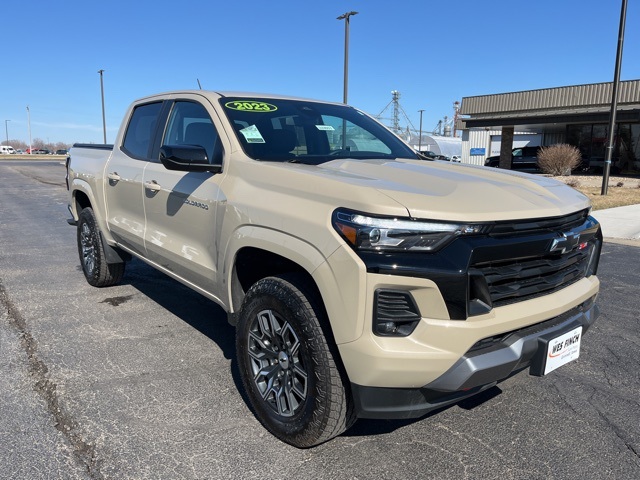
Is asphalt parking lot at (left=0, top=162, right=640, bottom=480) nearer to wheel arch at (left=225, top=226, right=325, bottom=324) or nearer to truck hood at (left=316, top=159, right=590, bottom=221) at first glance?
wheel arch at (left=225, top=226, right=325, bottom=324)

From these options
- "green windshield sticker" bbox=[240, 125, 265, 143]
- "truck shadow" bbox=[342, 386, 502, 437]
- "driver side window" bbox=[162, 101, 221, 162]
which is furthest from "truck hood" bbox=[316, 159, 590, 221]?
"truck shadow" bbox=[342, 386, 502, 437]

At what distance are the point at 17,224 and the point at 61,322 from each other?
6865 mm

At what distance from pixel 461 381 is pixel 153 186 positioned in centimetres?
269

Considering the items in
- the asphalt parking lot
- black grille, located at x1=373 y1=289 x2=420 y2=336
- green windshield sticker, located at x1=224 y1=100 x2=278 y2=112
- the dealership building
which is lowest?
the asphalt parking lot

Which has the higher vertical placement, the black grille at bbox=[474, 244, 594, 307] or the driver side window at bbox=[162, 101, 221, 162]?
the driver side window at bbox=[162, 101, 221, 162]

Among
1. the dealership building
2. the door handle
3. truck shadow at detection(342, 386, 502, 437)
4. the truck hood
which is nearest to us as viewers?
the truck hood

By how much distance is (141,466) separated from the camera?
100 inches

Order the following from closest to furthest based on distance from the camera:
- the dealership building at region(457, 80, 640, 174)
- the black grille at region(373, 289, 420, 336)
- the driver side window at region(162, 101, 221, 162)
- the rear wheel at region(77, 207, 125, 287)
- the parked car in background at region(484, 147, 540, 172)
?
1. the black grille at region(373, 289, 420, 336)
2. the driver side window at region(162, 101, 221, 162)
3. the rear wheel at region(77, 207, 125, 287)
4. the dealership building at region(457, 80, 640, 174)
5. the parked car in background at region(484, 147, 540, 172)

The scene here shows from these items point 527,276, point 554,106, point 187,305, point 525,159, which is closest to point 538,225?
point 527,276

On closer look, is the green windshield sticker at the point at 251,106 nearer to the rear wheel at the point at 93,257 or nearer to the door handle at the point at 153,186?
the door handle at the point at 153,186

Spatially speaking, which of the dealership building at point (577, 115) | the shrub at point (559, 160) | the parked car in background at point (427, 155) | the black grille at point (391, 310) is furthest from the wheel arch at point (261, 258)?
the dealership building at point (577, 115)

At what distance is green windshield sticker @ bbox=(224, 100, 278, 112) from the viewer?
142 inches

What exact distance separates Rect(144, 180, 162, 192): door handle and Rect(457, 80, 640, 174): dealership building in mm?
25019

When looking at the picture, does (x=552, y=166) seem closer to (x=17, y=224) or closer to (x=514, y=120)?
(x=514, y=120)
